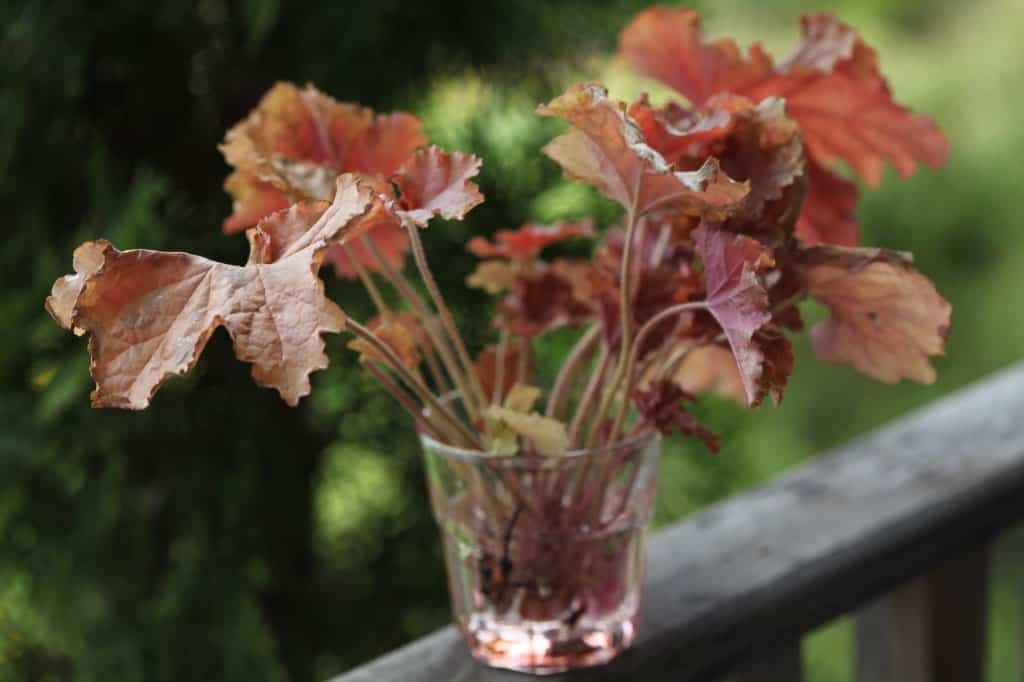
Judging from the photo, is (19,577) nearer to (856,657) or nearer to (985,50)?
(856,657)

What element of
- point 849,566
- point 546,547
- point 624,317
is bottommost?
point 849,566

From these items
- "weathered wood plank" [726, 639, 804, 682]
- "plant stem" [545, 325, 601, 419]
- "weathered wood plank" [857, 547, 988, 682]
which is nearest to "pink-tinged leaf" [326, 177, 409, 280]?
"plant stem" [545, 325, 601, 419]

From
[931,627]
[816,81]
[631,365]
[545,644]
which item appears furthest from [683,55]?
[931,627]

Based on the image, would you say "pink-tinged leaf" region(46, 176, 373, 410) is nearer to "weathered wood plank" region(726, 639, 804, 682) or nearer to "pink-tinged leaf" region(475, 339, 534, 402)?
"pink-tinged leaf" region(475, 339, 534, 402)

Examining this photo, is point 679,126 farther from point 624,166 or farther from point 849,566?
point 849,566

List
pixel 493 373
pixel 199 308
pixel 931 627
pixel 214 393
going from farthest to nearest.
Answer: pixel 214 393
pixel 931 627
pixel 493 373
pixel 199 308

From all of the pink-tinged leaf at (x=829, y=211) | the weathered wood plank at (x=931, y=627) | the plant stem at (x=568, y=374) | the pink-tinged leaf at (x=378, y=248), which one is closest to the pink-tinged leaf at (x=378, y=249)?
the pink-tinged leaf at (x=378, y=248)

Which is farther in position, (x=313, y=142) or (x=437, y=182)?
(x=313, y=142)
